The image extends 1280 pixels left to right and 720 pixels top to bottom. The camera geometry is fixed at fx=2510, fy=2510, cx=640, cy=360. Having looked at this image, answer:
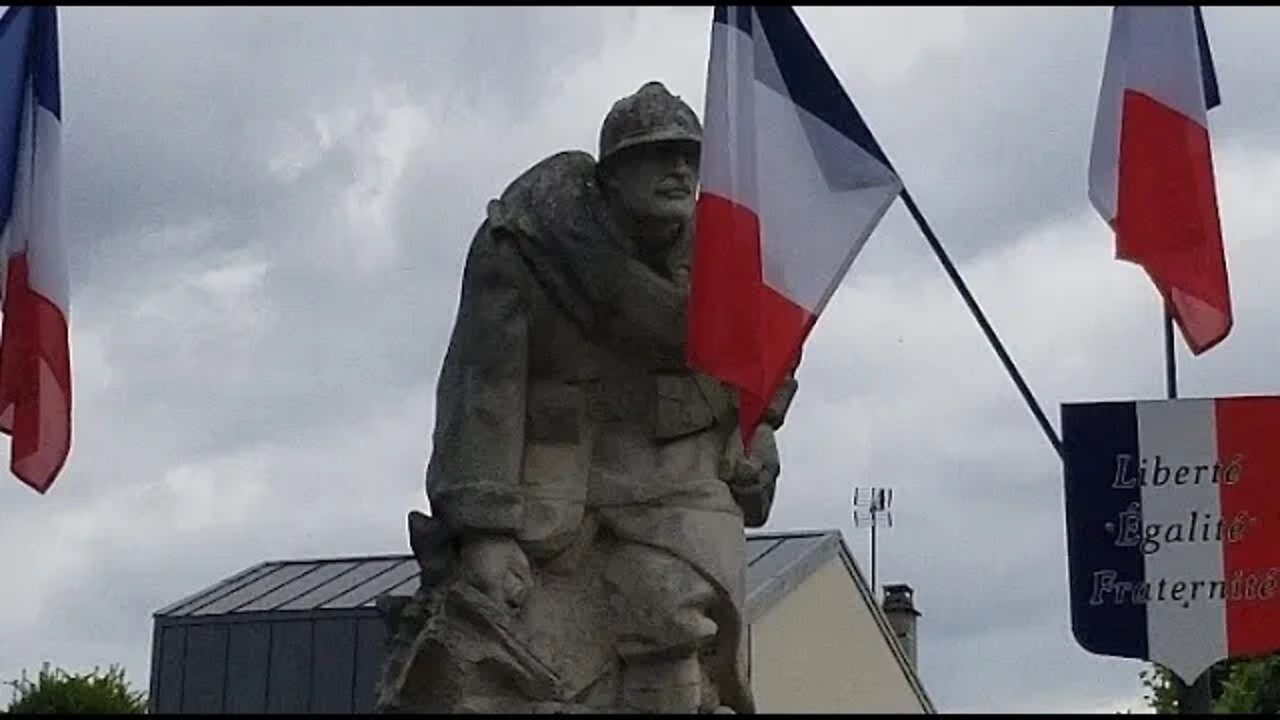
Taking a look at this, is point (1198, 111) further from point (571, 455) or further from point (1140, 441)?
point (571, 455)

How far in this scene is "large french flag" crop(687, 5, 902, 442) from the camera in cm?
773

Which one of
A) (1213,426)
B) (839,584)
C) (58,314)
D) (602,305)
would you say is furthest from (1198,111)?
(839,584)

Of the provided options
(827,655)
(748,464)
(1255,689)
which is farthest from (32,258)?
(827,655)

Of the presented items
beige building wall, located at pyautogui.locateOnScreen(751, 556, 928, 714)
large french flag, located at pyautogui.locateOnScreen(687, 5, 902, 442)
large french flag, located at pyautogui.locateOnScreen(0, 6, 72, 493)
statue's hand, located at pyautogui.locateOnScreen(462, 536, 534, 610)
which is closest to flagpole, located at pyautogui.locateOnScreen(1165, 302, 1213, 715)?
large french flag, located at pyautogui.locateOnScreen(687, 5, 902, 442)

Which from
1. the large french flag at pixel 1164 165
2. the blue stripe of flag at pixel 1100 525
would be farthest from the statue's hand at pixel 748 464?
the large french flag at pixel 1164 165

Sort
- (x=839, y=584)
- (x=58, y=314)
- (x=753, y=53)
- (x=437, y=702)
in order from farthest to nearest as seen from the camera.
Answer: (x=839, y=584)
(x=58, y=314)
(x=753, y=53)
(x=437, y=702)

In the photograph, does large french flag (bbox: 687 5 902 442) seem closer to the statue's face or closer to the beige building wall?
the statue's face

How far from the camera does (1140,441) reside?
779cm

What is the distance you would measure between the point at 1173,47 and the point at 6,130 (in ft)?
14.0

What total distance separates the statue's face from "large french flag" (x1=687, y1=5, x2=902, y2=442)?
0.63 feet

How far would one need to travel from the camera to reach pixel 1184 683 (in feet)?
25.4

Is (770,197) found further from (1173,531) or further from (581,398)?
(1173,531)

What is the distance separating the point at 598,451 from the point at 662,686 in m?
0.83

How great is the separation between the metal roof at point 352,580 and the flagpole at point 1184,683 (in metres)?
16.1
